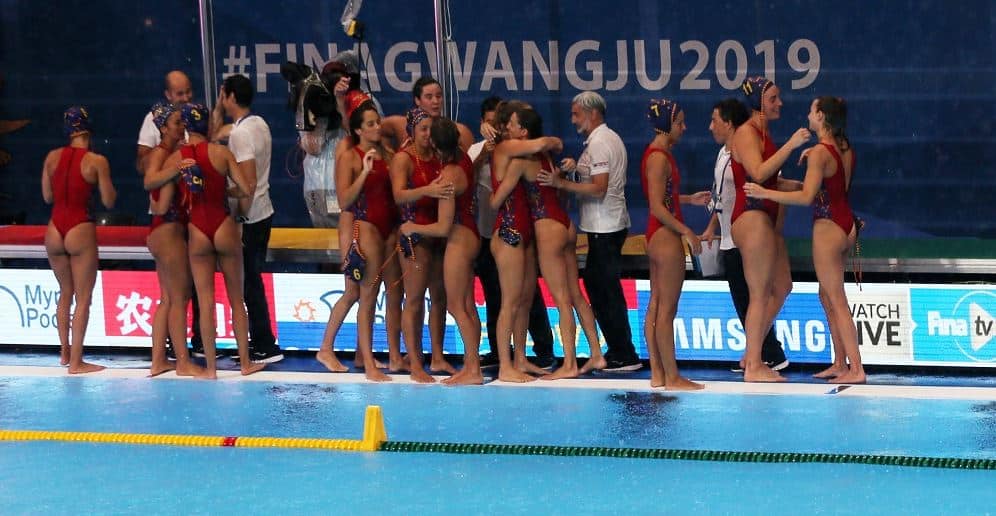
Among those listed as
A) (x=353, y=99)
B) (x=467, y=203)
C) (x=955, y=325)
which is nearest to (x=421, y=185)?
(x=467, y=203)

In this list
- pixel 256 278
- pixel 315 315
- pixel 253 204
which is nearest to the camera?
pixel 253 204

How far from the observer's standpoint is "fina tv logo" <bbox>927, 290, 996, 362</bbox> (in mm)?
8867

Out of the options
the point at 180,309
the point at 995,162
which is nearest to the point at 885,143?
the point at 995,162

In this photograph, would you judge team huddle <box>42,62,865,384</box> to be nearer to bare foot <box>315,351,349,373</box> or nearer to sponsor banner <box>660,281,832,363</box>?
bare foot <box>315,351,349,373</box>

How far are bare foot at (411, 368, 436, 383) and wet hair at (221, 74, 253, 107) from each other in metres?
1.94

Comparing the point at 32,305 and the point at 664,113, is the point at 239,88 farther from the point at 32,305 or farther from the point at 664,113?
the point at 664,113

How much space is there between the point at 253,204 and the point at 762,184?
321 centimetres

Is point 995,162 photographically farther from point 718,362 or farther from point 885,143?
point 718,362

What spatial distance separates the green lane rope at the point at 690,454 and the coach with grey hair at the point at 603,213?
1.82 meters

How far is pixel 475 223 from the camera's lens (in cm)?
896

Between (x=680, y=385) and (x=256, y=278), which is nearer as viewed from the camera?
(x=680, y=385)

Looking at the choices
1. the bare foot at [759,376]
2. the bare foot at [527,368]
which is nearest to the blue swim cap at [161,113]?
the bare foot at [527,368]

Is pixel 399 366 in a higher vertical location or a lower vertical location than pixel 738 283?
lower

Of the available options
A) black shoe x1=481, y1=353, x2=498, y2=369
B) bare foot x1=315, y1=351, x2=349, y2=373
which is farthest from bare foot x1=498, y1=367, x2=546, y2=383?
bare foot x1=315, y1=351, x2=349, y2=373
